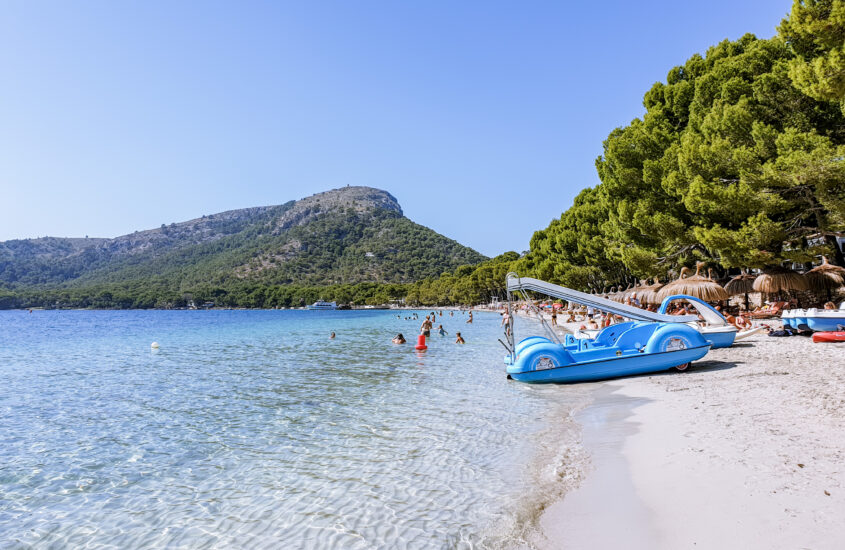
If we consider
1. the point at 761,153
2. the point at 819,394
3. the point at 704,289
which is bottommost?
the point at 819,394

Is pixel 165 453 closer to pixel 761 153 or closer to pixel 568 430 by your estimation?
pixel 568 430

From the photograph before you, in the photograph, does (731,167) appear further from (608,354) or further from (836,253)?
(608,354)

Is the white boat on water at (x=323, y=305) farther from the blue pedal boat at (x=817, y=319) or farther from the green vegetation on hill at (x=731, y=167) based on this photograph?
the blue pedal boat at (x=817, y=319)

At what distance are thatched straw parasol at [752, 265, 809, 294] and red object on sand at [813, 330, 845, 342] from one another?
8.37 m

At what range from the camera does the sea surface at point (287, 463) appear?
5066mm

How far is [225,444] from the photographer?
8.38 metres

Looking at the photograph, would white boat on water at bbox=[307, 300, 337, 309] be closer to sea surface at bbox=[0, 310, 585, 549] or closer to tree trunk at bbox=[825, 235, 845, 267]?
sea surface at bbox=[0, 310, 585, 549]

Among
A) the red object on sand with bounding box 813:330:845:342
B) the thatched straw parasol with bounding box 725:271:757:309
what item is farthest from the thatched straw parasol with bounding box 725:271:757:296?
the red object on sand with bounding box 813:330:845:342

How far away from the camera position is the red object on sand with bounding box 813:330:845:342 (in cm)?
1404

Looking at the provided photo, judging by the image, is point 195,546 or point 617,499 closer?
point 195,546

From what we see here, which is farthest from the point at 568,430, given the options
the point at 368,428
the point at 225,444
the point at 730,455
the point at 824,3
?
the point at 824,3

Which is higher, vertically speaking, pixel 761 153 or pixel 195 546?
pixel 761 153

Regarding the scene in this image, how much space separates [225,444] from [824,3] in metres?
21.7

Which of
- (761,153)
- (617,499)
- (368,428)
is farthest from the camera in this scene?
(761,153)
